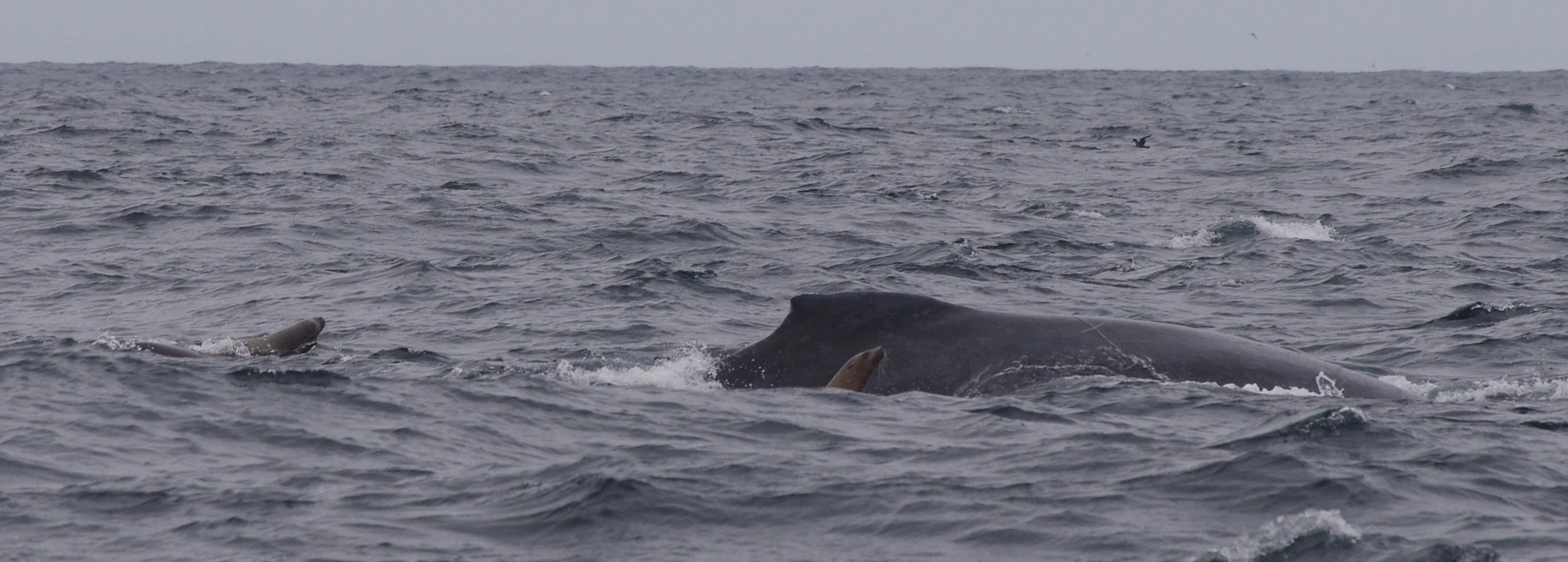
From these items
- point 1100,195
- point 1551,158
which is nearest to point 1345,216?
point 1100,195

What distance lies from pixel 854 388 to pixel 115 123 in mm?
35251

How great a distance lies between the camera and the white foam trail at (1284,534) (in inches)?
281

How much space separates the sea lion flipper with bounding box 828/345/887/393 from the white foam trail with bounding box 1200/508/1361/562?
9.62 ft

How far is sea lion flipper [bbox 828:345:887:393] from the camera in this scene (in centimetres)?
1005

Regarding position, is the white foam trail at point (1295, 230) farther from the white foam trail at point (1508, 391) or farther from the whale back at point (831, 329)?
→ the whale back at point (831, 329)

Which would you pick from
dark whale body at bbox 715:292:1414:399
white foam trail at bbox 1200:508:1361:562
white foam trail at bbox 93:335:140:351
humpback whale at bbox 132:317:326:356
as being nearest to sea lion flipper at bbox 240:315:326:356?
humpback whale at bbox 132:317:326:356

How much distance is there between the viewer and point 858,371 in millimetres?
10047

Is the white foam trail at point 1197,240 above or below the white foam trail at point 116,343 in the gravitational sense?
below

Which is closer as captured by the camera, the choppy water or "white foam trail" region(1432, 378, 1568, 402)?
the choppy water

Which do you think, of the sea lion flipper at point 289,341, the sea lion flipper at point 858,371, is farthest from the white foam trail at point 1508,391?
the sea lion flipper at point 289,341

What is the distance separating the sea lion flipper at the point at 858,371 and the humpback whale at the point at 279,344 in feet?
15.7

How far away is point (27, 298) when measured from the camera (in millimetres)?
16422

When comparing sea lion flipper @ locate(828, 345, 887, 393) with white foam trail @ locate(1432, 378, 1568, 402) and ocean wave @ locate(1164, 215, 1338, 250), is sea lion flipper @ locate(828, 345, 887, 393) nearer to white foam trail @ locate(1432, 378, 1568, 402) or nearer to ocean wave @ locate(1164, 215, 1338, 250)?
white foam trail @ locate(1432, 378, 1568, 402)

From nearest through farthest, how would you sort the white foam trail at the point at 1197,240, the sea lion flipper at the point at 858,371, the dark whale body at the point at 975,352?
the sea lion flipper at the point at 858,371 < the dark whale body at the point at 975,352 < the white foam trail at the point at 1197,240
